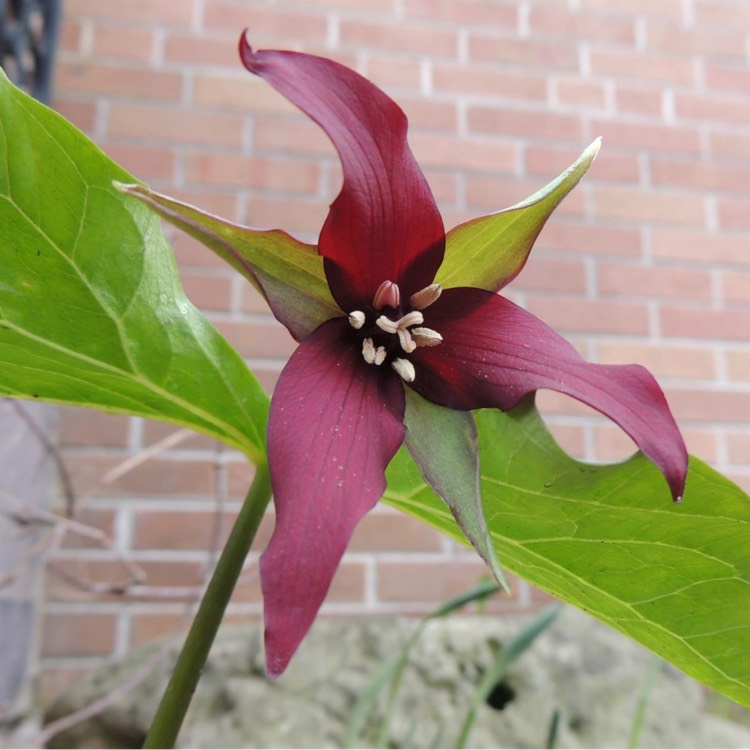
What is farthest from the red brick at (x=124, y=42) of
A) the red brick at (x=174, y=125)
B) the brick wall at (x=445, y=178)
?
the red brick at (x=174, y=125)

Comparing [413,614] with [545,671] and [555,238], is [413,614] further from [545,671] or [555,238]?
[555,238]

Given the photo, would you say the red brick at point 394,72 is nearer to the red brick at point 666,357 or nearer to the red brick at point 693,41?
the red brick at point 693,41

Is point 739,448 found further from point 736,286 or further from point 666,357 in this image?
point 736,286

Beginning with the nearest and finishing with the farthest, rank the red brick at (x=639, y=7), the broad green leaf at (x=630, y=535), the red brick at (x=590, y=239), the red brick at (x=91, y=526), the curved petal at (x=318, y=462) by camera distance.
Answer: the curved petal at (x=318, y=462)
the broad green leaf at (x=630, y=535)
the red brick at (x=91, y=526)
the red brick at (x=590, y=239)
the red brick at (x=639, y=7)

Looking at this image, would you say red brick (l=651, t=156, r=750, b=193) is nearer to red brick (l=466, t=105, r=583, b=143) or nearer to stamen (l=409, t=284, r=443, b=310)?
red brick (l=466, t=105, r=583, b=143)

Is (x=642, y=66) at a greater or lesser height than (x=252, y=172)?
greater

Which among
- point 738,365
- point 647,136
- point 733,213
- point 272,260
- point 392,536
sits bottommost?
point 392,536

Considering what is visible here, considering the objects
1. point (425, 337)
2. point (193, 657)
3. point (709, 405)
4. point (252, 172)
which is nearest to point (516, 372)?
point (425, 337)

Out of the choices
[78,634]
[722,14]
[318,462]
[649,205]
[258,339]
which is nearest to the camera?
[318,462]
